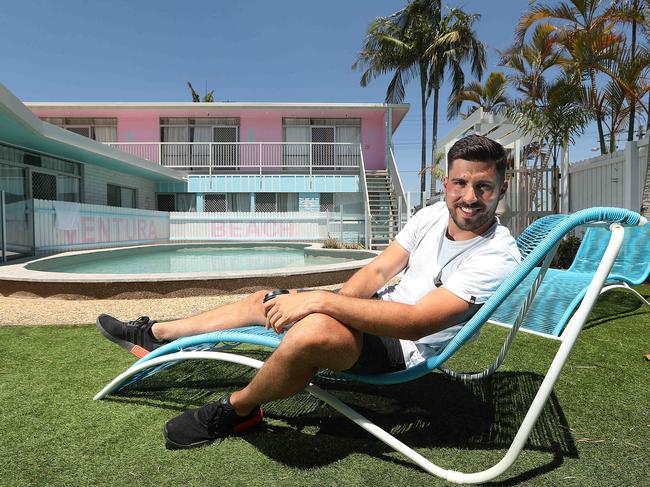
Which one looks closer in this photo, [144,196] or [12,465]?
[12,465]

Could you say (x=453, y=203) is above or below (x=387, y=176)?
below

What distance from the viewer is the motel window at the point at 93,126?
19875 mm

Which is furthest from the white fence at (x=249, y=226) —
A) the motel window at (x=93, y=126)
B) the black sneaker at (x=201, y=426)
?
the black sneaker at (x=201, y=426)

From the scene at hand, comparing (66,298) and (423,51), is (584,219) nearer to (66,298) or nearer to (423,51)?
(66,298)

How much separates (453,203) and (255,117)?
19.5 meters

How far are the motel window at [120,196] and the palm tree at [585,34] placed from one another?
13.6 metres

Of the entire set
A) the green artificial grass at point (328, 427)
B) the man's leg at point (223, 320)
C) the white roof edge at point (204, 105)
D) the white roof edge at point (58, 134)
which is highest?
the white roof edge at point (204, 105)

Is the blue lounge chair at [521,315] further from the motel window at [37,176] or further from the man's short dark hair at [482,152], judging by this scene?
the motel window at [37,176]

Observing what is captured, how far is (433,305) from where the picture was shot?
5.02ft

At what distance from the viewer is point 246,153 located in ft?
63.6

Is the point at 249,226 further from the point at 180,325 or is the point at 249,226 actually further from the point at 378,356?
the point at 378,356

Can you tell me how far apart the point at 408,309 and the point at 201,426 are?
100cm

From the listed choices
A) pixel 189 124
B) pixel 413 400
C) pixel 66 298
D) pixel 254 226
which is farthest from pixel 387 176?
pixel 413 400

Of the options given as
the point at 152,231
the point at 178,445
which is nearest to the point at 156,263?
the point at 152,231
